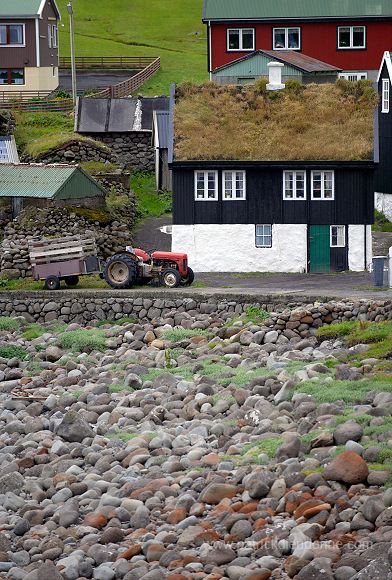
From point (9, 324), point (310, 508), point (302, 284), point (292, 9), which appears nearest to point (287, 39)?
point (292, 9)

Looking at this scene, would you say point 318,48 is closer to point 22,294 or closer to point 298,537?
point 22,294

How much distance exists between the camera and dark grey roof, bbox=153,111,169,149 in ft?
181

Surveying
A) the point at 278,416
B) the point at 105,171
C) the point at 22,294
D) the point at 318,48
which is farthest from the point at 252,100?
the point at 278,416

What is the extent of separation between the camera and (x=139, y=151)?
58.1 meters

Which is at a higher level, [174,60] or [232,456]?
[174,60]

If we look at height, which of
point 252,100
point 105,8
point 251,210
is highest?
point 105,8

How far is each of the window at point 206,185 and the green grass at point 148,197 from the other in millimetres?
5643

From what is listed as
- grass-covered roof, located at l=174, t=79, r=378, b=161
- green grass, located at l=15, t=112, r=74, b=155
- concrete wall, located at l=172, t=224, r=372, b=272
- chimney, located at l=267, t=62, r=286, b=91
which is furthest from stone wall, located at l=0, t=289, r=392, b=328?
green grass, located at l=15, t=112, r=74, b=155

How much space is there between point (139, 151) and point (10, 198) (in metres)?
12.3

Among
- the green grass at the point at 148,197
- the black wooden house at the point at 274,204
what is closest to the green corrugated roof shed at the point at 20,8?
the green grass at the point at 148,197

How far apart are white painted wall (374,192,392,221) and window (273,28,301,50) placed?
1535 cm

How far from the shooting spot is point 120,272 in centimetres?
4116

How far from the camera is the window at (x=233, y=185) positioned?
4606 centimetres

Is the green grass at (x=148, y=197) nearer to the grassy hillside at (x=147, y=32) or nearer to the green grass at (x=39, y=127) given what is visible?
the green grass at (x=39, y=127)
